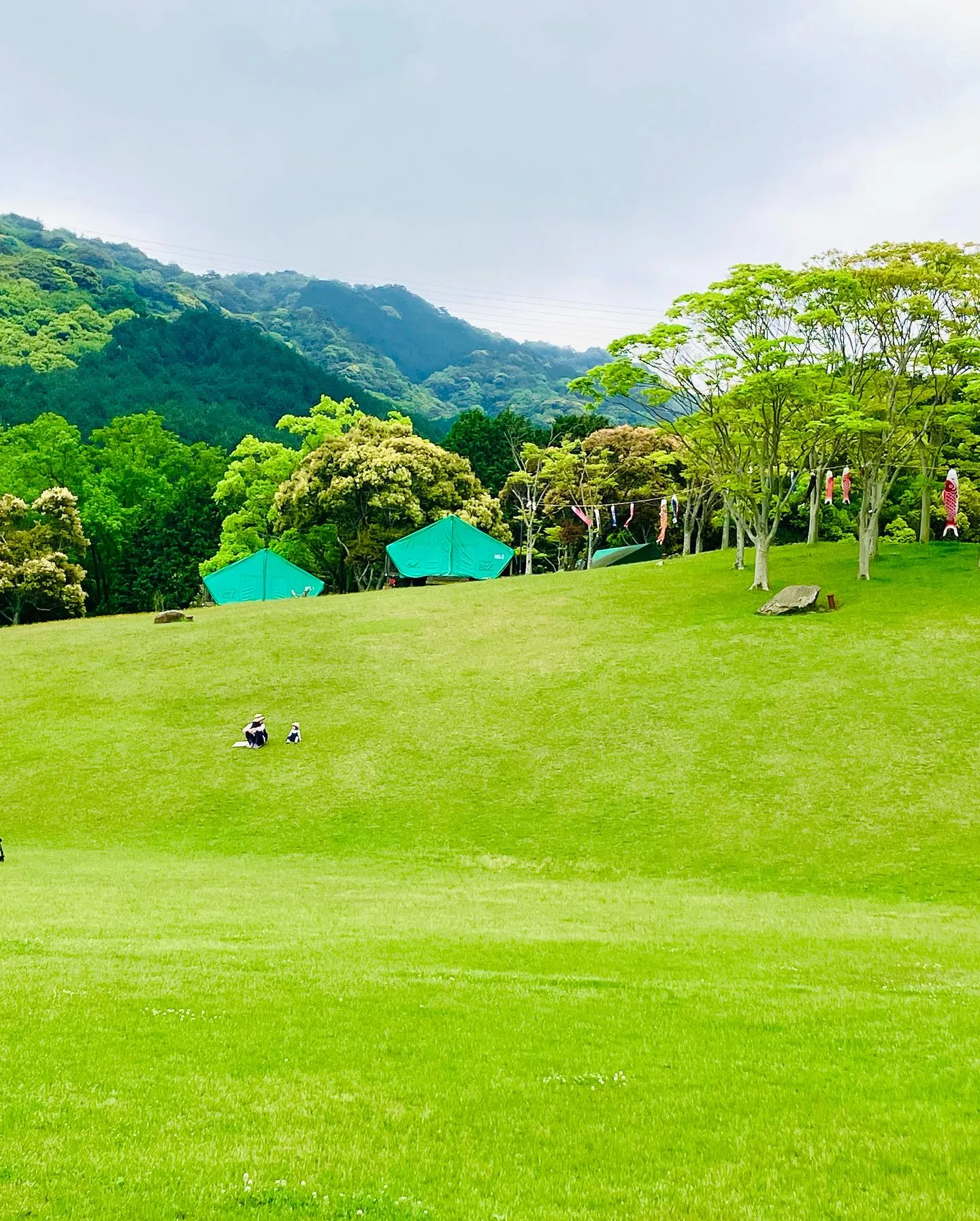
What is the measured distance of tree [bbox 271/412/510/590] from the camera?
71.1 m

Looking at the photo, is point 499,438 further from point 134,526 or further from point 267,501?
point 134,526

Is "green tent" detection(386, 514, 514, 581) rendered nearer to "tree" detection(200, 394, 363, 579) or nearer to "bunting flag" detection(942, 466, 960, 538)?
"tree" detection(200, 394, 363, 579)

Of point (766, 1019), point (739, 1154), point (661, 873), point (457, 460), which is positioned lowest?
point (661, 873)

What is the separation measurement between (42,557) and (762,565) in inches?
2122

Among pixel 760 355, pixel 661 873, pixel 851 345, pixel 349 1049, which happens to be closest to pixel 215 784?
pixel 661 873

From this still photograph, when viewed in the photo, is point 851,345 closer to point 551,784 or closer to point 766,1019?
point 551,784

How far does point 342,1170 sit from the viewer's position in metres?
6.90

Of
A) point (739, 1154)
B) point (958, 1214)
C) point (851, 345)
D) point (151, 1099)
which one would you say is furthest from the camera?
point (851, 345)

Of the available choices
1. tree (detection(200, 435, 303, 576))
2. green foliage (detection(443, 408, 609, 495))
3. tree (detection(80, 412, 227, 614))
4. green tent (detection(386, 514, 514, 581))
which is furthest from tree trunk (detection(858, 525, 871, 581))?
tree (detection(80, 412, 227, 614))

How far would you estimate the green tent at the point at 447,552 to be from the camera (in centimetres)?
7088

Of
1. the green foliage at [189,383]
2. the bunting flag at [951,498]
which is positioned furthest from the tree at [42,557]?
the bunting flag at [951,498]

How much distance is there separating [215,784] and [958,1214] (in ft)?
94.7

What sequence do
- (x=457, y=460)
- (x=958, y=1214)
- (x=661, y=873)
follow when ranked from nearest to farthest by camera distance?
(x=958, y=1214), (x=661, y=873), (x=457, y=460)

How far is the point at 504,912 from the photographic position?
1917 centimetres
